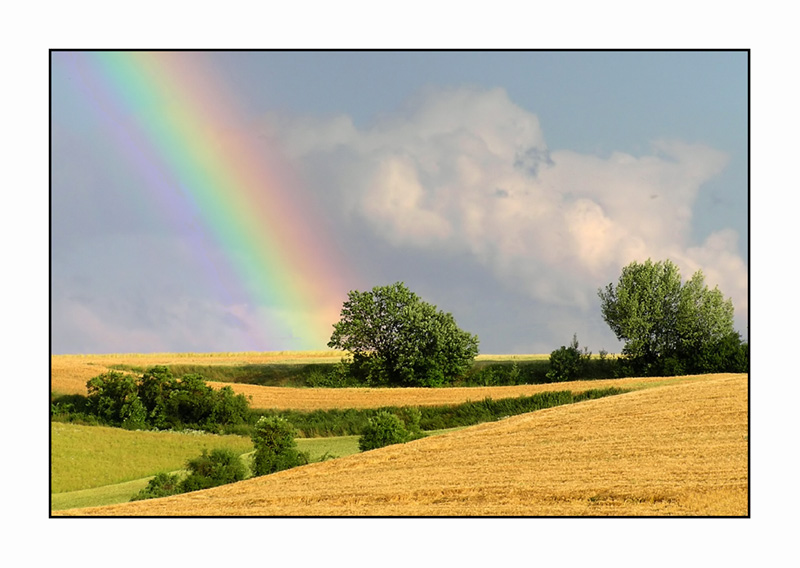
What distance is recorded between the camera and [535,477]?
12727 mm

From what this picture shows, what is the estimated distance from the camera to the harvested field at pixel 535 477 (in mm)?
11703

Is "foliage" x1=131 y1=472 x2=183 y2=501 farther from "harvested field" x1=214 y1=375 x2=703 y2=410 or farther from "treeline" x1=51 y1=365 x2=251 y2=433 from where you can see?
"harvested field" x1=214 y1=375 x2=703 y2=410

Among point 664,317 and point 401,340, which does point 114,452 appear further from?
point 664,317

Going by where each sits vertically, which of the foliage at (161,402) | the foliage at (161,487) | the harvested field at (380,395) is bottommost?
the foliage at (161,487)

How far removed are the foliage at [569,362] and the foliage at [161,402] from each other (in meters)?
18.0

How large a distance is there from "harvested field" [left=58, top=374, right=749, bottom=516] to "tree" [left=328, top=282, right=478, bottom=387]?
17514mm

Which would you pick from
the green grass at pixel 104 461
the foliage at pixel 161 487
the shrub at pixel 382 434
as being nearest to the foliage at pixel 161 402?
the green grass at pixel 104 461

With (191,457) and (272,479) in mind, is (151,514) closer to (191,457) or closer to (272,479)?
(272,479)

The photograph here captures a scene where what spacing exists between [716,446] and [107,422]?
42.0 ft

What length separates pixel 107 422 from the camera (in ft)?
60.9

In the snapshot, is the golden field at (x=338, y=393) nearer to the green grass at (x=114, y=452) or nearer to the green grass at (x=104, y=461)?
the green grass at (x=114, y=452)

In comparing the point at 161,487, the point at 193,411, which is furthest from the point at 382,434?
the point at 193,411

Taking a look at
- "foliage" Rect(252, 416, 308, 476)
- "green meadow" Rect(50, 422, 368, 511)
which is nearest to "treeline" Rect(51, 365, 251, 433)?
"green meadow" Rect(50, 422, 368, 511)

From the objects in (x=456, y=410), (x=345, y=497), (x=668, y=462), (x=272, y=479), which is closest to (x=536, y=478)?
(x=668, y=462)
